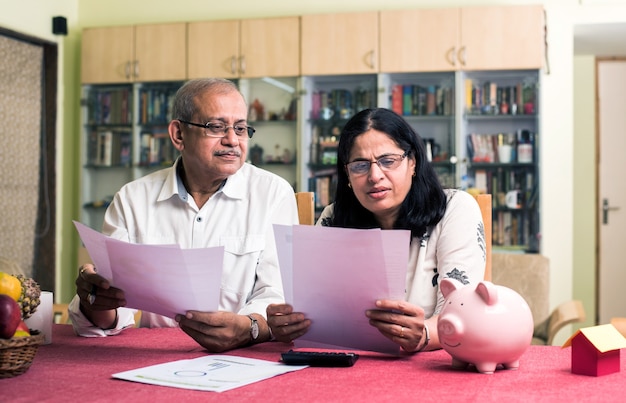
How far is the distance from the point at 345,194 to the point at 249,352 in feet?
1.95

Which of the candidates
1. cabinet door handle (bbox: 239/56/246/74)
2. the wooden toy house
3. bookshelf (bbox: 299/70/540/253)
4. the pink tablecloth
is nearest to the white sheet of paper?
the pink tablecloth

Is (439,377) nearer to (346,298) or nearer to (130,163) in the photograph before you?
(346,298)

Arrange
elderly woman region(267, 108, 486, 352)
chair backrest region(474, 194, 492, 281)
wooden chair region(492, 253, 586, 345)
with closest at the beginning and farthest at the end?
1. elderly woman region(267, 108, 486, 352)
2. chair backrest region(474, 194, 492, 281)
3. wooden chair region(492, 253, 586, 345)

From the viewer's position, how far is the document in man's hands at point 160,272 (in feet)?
4.85

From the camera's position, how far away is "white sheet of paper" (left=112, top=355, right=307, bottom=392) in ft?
4.27

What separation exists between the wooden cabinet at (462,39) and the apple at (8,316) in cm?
408

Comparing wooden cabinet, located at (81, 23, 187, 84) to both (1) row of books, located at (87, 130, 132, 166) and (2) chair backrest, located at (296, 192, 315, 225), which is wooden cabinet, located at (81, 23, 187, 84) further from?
(2) chair backrest, located at (296, 192, 315, 225)

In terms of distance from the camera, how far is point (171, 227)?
2.21 metres

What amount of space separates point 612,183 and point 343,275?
17.6ft

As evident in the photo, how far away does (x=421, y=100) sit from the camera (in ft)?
17.2

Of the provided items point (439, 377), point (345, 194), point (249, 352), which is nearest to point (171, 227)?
point (345, 194)

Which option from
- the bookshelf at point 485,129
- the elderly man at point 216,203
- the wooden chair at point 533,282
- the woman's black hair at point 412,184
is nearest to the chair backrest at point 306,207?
the elderly man at point 216,203

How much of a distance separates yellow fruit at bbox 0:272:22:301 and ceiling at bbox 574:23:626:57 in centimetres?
466

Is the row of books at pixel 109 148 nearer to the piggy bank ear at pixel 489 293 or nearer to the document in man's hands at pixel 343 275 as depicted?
the document in man's hands at pixel 343 275
